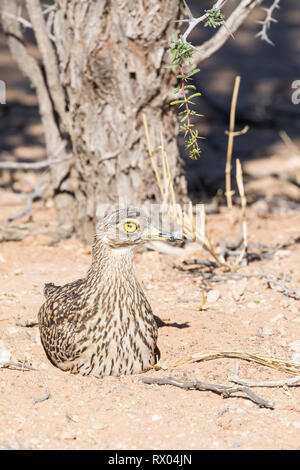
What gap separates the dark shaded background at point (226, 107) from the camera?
9.47m

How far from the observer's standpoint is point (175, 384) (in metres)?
3.82

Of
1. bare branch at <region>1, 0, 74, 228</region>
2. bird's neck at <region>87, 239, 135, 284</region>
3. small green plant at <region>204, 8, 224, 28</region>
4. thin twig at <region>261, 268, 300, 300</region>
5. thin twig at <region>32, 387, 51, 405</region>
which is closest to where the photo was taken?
small green plant at <region>204, 8, 224, 28</region>

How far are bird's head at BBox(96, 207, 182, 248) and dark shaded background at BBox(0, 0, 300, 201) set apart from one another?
12.3 feet

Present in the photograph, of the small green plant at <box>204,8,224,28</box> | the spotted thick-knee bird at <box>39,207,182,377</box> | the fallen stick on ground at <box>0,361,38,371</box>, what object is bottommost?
the fallen stick on ground at <box>0,361,38,371</box>

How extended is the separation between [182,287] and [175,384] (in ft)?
5.30

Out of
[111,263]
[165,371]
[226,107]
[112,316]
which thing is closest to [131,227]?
[111,263]

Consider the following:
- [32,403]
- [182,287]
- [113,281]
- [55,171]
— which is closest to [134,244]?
[113,281]

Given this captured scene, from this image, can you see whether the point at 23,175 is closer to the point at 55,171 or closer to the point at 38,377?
the point at 55,171

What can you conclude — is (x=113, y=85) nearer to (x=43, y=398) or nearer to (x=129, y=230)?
(x=129, y=230)

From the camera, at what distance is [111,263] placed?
13.3 feet

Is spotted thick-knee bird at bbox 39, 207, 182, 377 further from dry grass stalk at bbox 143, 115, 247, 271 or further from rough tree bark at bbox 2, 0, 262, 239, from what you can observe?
rough tree bark at bbox 2, 0, 262, 239

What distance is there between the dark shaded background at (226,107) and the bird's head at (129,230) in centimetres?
375

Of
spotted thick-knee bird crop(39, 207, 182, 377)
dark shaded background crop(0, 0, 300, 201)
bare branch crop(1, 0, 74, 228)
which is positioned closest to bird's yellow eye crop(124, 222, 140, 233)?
spotted thick-knee bird crop(39, 207, 182, 377)

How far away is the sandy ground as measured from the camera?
333 centimetres
